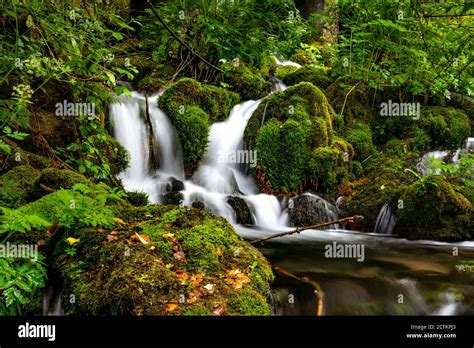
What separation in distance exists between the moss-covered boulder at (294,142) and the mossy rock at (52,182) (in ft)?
15.3

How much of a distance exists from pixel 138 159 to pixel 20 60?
4504 millimetres

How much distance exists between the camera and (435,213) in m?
6.54

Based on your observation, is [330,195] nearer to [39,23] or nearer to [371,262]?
[371,262]

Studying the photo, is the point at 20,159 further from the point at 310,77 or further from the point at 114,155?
the point at 310,77

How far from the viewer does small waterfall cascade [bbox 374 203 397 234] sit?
700 cm

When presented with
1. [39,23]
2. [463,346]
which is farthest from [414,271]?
[39,23]


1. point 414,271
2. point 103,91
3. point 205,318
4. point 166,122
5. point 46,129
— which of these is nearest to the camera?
point 205,318

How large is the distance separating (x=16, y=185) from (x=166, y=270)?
2.80 metres

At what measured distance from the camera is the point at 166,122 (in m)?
8.51

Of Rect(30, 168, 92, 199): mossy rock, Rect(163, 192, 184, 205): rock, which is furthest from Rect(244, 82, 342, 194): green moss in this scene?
Rect(30, 168, 92, 199): mossy rock

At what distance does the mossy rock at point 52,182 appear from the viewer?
423 centimetres

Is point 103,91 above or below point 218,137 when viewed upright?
below

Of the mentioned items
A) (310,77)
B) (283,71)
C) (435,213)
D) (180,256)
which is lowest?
(180,256)

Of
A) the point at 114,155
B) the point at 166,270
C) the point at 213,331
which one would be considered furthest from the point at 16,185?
the point at 213,331
